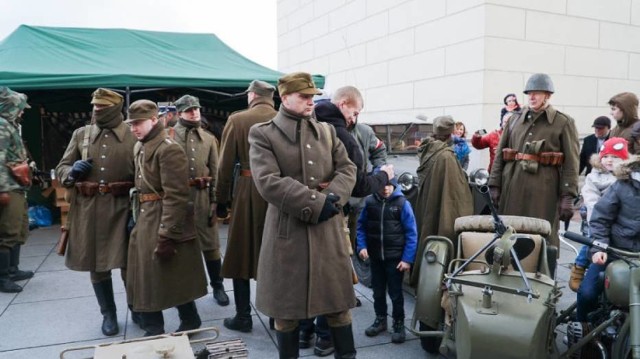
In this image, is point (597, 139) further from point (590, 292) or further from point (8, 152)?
point (8, 152)

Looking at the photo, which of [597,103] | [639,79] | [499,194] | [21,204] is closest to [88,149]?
[21,204]

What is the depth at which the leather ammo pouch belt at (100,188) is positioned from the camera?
3.96m

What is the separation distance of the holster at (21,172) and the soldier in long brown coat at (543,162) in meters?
4.88

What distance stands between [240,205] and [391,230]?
→ 119cm

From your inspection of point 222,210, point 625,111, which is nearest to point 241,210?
point 222,210

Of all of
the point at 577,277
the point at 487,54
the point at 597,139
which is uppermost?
the point at 487,54

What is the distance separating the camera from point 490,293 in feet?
9.07

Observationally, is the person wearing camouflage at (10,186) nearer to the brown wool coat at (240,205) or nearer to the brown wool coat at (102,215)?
the brown wool coat at (102,215)

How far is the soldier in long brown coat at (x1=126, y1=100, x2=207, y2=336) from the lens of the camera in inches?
142

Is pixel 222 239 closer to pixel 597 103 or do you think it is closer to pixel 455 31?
pixel 455 31

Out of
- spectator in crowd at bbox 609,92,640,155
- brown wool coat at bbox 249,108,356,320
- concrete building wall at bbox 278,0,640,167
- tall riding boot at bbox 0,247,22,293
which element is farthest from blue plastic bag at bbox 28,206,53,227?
spectator in crowd at bbox 609,92,640,155

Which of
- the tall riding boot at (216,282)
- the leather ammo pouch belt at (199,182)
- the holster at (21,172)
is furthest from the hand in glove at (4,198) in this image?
the tall riding boot at (216,282)

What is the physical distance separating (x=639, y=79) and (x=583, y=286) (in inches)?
353

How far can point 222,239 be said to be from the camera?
7.62 metres
